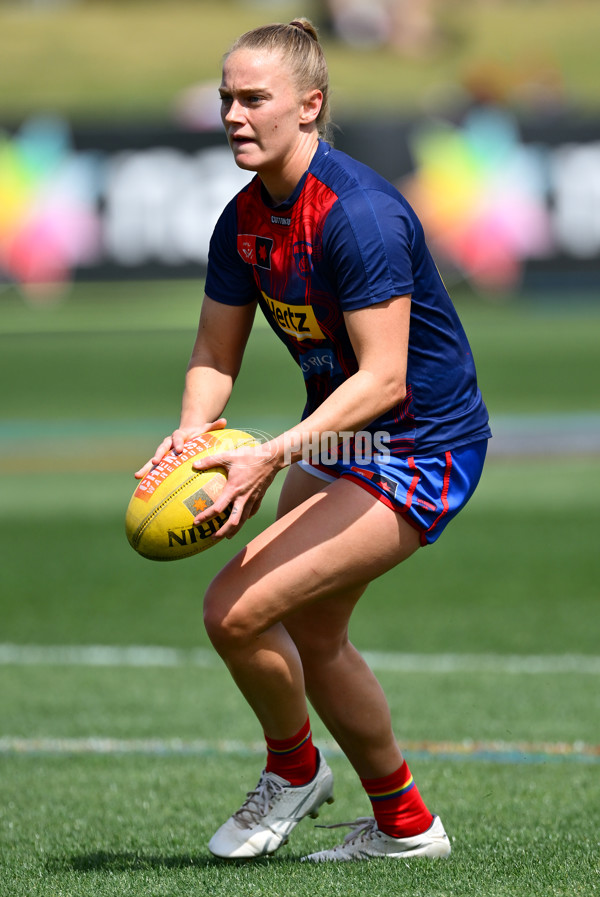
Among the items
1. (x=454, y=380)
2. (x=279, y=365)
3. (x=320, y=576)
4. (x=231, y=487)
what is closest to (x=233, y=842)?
(x=320, y=576)

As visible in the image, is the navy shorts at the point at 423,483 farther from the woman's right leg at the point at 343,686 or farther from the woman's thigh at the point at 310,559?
the woman's right leg at the point at 343,686

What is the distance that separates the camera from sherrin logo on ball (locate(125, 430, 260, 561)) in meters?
3.84

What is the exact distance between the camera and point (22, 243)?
2223 cm

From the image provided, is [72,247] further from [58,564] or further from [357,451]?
[357,451]

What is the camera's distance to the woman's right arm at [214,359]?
4262mm

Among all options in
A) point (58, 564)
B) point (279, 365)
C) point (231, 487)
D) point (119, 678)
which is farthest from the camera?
point (279, 365)

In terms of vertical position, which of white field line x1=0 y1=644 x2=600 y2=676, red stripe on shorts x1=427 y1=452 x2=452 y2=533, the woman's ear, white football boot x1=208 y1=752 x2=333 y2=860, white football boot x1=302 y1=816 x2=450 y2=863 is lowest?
white field line x1=0 y1=644 x2=600 y2=676

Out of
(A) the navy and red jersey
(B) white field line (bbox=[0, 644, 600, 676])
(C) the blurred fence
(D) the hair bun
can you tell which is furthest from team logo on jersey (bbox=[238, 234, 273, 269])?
(C) the blurred fence

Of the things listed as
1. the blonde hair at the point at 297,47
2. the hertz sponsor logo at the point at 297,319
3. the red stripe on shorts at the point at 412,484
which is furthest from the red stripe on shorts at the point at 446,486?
the blonde hair at the point at 297,47

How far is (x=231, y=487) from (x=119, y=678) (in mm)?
3360

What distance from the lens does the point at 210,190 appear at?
22031 millimetres

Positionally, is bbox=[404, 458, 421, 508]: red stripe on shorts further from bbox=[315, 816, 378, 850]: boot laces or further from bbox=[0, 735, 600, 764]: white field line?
bbox=[0, 735, 600, 764]: white field line

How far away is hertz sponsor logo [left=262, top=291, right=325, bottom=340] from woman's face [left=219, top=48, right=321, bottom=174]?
423mm

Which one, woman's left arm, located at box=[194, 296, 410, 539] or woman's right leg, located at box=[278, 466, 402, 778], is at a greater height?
woman's left arm, located at box=[194, 296, 410, 539]
